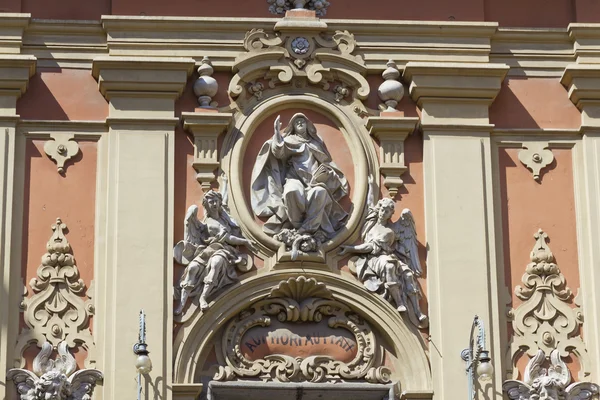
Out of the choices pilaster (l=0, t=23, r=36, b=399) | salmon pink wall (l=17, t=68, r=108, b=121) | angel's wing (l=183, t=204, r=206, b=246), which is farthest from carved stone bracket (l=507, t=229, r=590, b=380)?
pilaster (l=0, t=23, r=36, b=399)

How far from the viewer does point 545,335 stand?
20.4 m

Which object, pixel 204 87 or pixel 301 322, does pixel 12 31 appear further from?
pixel 301 322

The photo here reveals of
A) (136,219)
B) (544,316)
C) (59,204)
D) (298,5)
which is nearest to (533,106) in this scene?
(544,316)

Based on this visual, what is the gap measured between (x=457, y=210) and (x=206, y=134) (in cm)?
256

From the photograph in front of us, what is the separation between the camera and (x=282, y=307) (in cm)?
2041

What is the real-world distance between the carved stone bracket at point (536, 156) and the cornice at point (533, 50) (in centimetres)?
78

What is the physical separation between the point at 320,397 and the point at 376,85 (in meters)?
3.26

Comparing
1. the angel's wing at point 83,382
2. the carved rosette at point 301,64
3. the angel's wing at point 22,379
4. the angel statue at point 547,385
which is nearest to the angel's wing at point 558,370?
the angel statue at point 547,385

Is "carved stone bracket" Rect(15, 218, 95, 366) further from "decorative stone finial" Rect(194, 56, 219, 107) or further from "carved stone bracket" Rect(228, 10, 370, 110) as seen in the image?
"carved stone bracket" Rect(228, 10, 370, 110)

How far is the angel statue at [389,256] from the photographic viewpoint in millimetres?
20359

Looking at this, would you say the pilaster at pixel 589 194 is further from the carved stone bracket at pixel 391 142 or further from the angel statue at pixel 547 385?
the carved stone bracket at pixel 391 142

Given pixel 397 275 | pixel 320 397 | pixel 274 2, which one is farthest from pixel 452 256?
pixel 274 2

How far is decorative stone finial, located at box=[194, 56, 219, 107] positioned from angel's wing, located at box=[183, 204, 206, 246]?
1141 mm

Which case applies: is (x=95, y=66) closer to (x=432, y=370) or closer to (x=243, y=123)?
(x=243, y=123)
